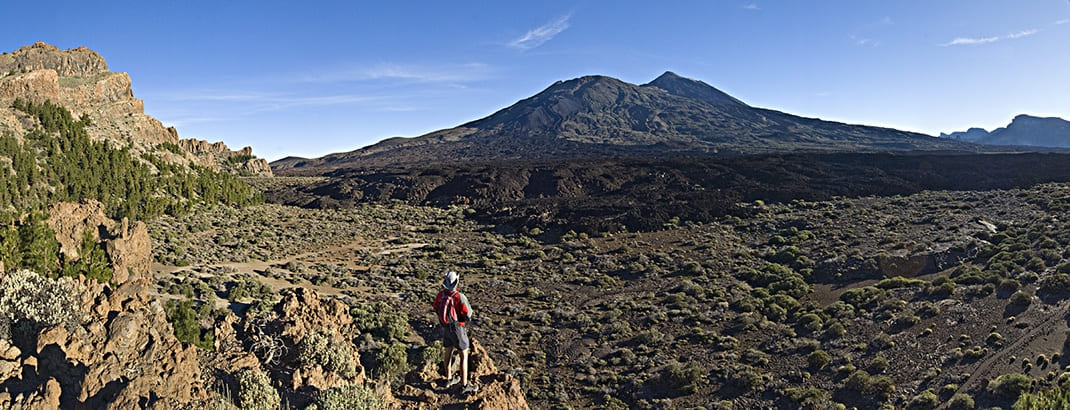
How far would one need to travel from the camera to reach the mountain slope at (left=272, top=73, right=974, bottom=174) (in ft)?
341

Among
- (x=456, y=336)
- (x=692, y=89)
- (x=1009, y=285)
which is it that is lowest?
(x=1009, y=285)

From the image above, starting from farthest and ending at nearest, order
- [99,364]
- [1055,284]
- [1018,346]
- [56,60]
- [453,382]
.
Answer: [56,60] → [1055,284] → [1018,346] → [453,382] → [99,364]

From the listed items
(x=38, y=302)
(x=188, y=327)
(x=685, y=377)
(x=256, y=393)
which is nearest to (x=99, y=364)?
(x=256, y=393)

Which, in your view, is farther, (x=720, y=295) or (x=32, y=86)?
(x=32, y=86)

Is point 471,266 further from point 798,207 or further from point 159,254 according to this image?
point 798,207

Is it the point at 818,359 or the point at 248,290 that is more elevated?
the point at 248,290

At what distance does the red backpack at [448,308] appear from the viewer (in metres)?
6.12

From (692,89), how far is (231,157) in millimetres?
136448

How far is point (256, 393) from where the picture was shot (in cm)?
573

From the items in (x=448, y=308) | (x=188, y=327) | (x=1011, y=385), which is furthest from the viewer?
(x=188, y=327)

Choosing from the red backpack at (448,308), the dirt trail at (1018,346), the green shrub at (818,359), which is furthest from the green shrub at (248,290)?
the dirt trail at (1018,346)

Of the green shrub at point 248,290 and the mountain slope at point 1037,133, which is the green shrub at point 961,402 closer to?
the green shrub at point 248,290

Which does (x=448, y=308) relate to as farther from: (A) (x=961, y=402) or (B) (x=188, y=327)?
(A) (x=961, y=402)

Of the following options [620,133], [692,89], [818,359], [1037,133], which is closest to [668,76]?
[692,89]
